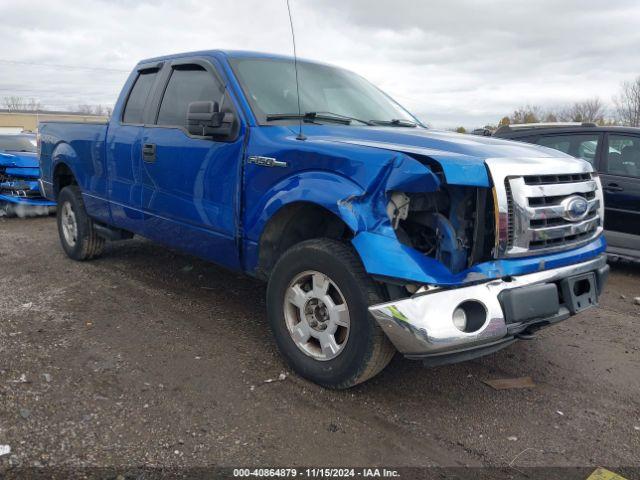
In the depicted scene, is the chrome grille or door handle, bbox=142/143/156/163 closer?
the chrome grille

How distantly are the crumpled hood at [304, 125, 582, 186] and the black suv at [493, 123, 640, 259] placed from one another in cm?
318

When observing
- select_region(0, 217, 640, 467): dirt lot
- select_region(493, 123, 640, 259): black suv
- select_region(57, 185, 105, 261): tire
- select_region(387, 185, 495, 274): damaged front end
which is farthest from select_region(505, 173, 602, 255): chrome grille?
select_region(57, 185, 105, 261): tire

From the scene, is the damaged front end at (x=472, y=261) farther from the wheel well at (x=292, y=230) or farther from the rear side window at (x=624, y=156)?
the rear side window at (x=624, y=156)

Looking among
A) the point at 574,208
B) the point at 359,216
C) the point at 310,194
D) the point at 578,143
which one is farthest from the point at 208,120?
the point at 578,143

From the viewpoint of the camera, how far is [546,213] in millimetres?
2969

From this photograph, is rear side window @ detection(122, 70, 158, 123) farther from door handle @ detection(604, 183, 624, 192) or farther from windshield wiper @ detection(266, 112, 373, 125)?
door handle @ detection(604, 183, 624, 192)

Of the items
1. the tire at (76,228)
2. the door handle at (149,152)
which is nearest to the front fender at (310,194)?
the door handle at (149,152)

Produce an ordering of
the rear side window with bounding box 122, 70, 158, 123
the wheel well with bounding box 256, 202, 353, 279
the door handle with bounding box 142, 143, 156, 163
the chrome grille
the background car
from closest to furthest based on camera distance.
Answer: the chrome grille, the wheel well with bounding box 256, 202, 353, 279, the door handle with bounding box 142, 143, 156, 163, the rear side window with bounding box 122, 70, 158, 123, the background car

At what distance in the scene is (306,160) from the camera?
3236 mm

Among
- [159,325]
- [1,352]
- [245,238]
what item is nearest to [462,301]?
[245,238]

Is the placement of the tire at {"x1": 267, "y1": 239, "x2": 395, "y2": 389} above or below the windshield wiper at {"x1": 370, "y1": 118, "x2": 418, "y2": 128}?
below

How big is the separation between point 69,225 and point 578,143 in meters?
6.06

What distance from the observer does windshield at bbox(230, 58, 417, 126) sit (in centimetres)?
391

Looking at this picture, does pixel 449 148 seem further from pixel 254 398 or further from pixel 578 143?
pixel 578 143
